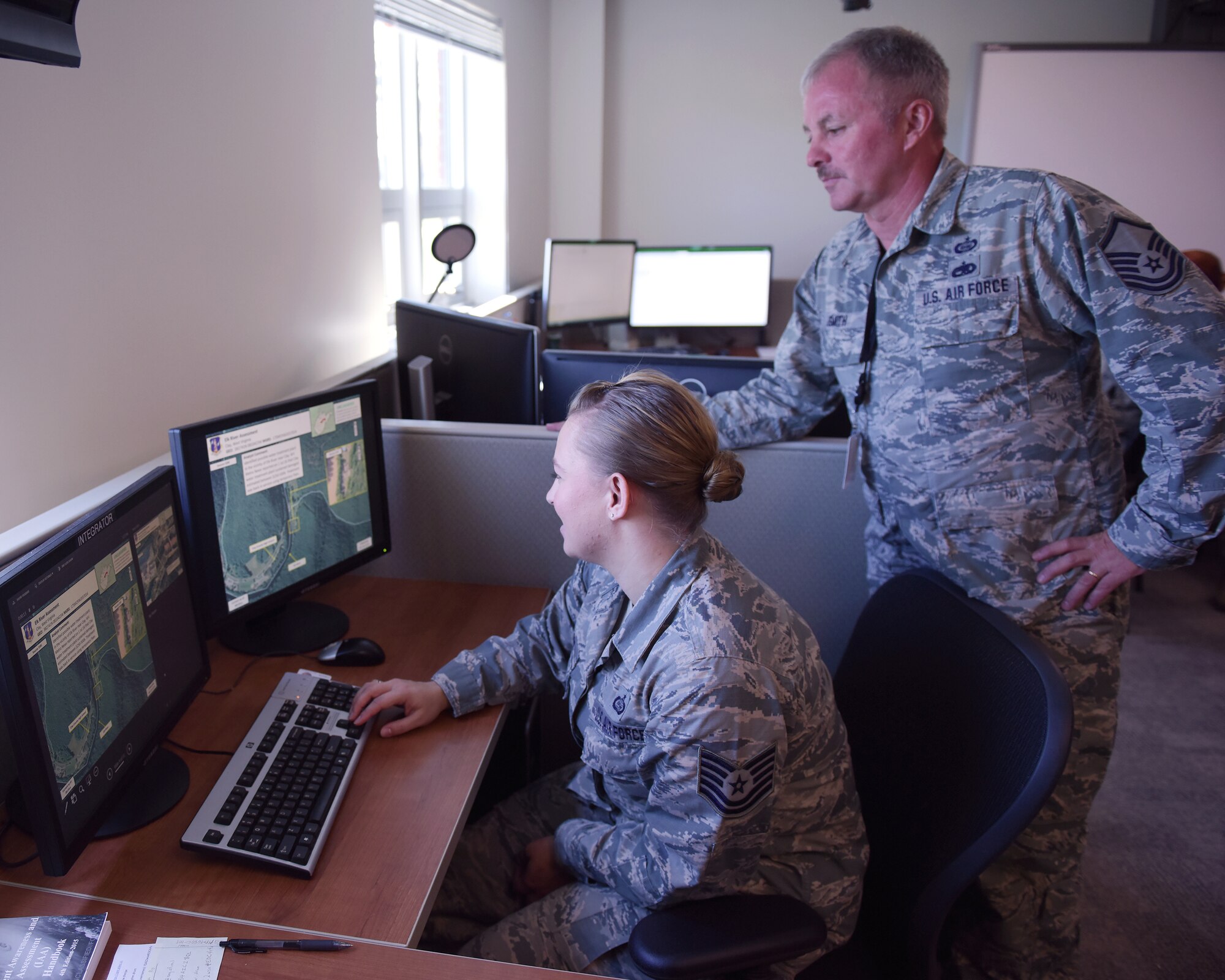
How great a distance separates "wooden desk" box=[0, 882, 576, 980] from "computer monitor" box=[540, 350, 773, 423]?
1.14 metres

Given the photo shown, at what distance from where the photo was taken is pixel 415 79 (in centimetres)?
342

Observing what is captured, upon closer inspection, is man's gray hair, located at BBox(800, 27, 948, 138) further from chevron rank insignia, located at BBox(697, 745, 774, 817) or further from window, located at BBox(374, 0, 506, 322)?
window, located at BBox(374, 0, 506, 322)

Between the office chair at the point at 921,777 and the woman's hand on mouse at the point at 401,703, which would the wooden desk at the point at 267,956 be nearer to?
the office chair at the point at 921,777

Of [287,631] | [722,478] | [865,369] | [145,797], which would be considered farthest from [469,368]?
[145,797]

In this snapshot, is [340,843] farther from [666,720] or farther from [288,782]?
[666,720]

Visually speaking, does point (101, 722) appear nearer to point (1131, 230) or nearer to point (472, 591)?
point (472, 591)

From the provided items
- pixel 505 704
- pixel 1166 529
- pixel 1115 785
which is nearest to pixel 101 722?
pixel 505 704

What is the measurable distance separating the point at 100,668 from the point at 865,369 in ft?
4.07

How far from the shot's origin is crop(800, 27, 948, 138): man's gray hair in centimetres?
147

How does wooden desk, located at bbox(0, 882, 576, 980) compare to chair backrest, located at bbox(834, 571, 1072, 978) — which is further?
chair backrest, located at bbox(834, 571, 1072, 978)

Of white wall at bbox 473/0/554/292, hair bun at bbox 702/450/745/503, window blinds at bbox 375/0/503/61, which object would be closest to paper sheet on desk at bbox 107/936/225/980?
hair bun at bbox 702/450/745/503

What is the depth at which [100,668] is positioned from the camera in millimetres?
961

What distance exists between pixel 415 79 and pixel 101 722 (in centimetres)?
306

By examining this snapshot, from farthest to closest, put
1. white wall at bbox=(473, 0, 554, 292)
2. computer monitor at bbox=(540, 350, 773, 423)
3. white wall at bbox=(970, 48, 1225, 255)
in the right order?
white wall at bbox=(970, 48, 1225, 255), white wall at bbox=(473, 0, 554, 292), computer monitor at bbox=(540, 350, 773, 423)
